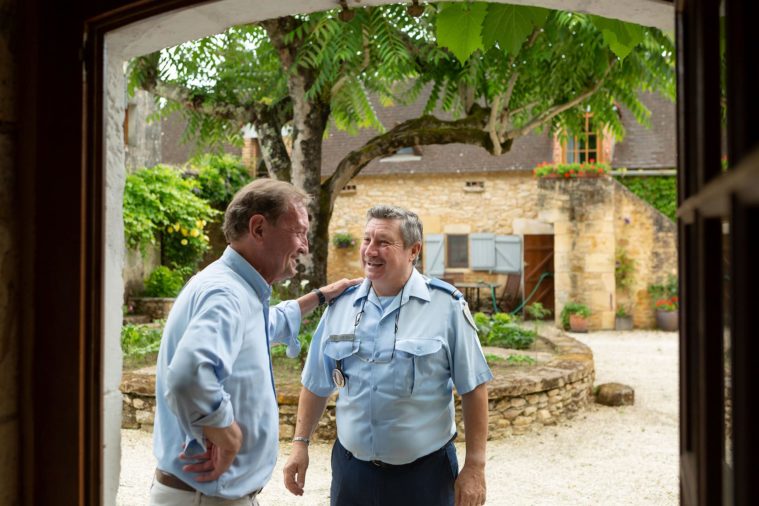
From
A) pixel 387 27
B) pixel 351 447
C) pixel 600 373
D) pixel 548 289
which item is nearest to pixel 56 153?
pixel 351 447

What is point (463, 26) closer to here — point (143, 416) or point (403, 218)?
point (403, 218)

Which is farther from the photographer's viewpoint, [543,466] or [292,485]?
[543,466]

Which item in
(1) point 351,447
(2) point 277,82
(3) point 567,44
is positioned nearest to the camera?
(1) point 351,447

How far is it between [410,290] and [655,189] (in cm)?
Result: 1709

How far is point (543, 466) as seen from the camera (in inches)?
254

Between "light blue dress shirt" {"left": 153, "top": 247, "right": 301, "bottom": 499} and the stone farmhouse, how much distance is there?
15653 millimetres

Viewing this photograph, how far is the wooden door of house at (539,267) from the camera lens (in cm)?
1875

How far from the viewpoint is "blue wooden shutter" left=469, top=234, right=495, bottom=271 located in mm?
19130

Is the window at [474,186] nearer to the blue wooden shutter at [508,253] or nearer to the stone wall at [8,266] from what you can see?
the blue wooden shutter at [508,253]

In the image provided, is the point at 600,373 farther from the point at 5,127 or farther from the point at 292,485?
the point at 5,127

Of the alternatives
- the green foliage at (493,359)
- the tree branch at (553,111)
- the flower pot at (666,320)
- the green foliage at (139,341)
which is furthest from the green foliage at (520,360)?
the flower pot at (666,320)

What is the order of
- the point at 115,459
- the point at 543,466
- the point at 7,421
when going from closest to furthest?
the point at 7,421 < the point at 115,459 < the point at 543,466

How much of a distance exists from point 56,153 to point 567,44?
6.50m

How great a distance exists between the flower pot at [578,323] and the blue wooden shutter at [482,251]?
3100 millimetres
